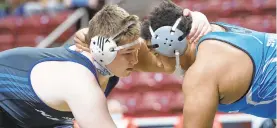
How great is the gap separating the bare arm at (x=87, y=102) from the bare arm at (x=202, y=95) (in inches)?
13.2

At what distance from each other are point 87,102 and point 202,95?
47 cm

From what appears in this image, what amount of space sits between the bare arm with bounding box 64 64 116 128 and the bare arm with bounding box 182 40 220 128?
1.10ft

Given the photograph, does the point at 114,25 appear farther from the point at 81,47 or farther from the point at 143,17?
the point at 143,17

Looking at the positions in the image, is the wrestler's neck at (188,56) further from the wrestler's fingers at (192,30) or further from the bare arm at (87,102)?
the bare arm at (87,102)

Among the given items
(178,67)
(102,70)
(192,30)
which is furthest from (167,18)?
(102,70)

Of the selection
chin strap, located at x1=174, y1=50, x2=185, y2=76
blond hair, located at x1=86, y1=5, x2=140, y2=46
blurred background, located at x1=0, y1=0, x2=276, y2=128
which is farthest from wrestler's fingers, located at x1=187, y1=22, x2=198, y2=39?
blurred background, located at x1=0, y1=0, x2=276, y2=128

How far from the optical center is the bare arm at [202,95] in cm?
260

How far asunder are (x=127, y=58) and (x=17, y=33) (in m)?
6.23

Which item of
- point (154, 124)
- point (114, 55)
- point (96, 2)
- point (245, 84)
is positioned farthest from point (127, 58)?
point (96, 2)

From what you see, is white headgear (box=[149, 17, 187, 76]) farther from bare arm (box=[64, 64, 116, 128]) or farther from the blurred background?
the blurred background

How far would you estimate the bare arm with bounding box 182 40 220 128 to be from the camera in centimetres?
260

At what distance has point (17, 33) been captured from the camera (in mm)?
8977

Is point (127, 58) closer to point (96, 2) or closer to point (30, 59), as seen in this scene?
point (30, 59)

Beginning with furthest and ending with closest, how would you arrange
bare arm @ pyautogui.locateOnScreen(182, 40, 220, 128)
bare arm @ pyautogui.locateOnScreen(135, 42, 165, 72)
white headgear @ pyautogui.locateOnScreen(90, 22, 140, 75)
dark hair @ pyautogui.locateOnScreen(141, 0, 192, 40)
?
bare arm @ pyautogui.locateOnScreen(135, 42, 165, 72), dark hair @ pyautogui.locateOnScreen(141, 0, 192, 40), white headgear @ pyautogui.locateOnScreen(90, 22, 140, 75), bare arm @ pyautogui.locateOnScreen(182, 40, 220, 128)
